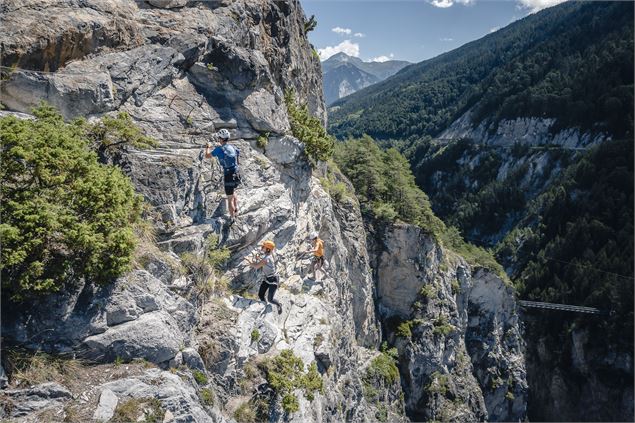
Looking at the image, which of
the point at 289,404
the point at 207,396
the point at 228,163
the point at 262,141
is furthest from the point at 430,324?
the point at 207,396

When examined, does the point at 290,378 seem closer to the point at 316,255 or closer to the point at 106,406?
the point at 316,255

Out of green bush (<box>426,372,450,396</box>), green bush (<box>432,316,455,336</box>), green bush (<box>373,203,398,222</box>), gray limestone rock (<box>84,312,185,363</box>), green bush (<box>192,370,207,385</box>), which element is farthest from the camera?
green bush (<box>432,316,455,336</box>)

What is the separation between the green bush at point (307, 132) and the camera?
59.1 ft

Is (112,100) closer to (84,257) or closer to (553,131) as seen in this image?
(84,257)

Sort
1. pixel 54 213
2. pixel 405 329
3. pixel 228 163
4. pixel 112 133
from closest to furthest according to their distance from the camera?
pixel 54 213, pixel 112 133, pixel 228 163, pixel 405 329

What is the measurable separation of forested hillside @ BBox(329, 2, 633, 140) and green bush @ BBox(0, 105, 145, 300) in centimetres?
10164

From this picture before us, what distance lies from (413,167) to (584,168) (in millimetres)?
51479

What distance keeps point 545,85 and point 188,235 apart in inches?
4657

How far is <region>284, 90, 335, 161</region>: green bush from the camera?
59.1ft

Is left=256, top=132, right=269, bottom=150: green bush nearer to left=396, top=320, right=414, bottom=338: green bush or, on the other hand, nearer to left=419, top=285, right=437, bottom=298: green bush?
left=396, top=320, right=414, bottom=338: green bush

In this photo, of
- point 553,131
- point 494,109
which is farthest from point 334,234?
point 494,109

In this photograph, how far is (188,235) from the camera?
10.5 metres

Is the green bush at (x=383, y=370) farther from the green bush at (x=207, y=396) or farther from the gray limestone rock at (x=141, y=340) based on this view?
the gray limestone rock at (x=141, y=340)

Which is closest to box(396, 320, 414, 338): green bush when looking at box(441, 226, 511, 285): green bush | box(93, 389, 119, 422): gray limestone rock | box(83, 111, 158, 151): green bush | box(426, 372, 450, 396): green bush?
box(426, 372, 450, 396): green bush
